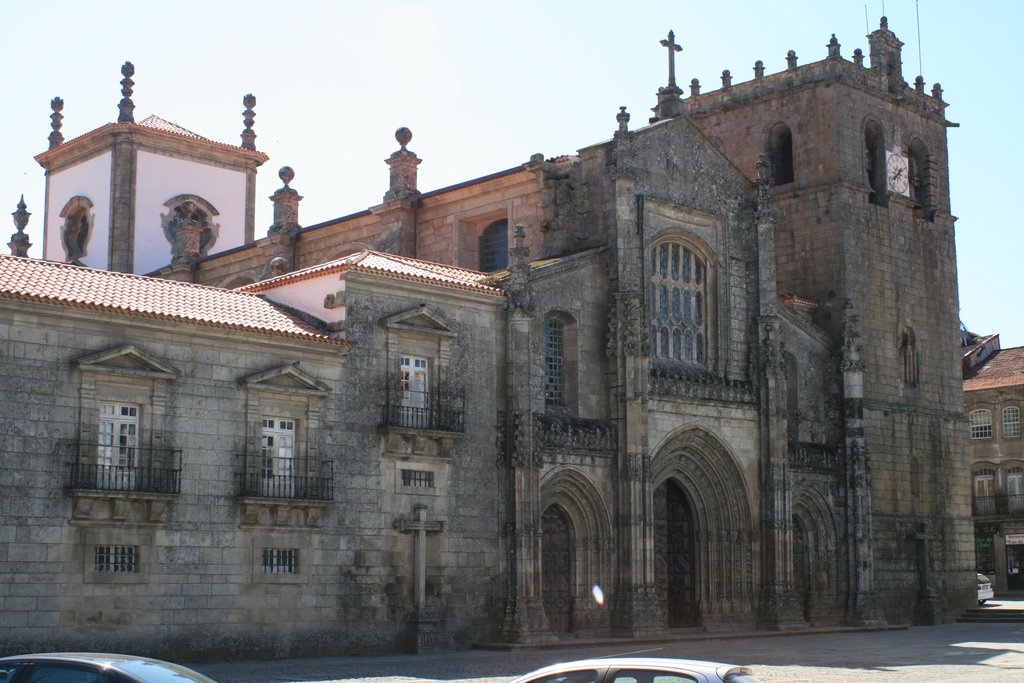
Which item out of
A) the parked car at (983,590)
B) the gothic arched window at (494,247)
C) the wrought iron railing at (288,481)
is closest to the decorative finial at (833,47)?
the gothic arched window at (494,247)

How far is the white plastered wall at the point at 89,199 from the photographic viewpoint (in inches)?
2007

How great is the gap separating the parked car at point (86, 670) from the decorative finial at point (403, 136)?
31.6 m

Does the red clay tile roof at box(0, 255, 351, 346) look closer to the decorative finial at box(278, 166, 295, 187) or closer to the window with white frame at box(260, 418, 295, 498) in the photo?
the window with white frame at box(260, 418, 295, 498)

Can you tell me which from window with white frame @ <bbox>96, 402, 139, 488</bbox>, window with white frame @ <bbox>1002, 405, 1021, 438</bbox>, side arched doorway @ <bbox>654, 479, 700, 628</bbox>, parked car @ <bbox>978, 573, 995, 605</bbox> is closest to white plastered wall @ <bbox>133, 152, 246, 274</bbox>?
side arched doorway @ <bbox>654, 479, 700, 628</bbox>

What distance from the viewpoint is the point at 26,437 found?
25.3 m

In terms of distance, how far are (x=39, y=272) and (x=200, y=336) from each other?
3529 mm

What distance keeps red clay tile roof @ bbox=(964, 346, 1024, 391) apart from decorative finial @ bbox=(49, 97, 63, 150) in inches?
1648

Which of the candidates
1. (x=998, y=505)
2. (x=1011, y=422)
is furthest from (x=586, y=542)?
(x=1011, y=422)

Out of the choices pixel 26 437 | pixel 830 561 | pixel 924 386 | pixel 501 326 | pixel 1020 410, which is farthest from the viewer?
pixel 1020 410

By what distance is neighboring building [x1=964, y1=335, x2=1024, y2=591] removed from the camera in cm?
6456

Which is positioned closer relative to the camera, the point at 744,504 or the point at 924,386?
the point at 744,504

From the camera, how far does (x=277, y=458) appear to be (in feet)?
94.7

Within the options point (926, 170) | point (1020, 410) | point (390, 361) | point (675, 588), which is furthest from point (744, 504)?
point (1020, 410)

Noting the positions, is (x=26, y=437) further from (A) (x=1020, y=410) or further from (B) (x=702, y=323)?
(A) (x=1020, y=410)
